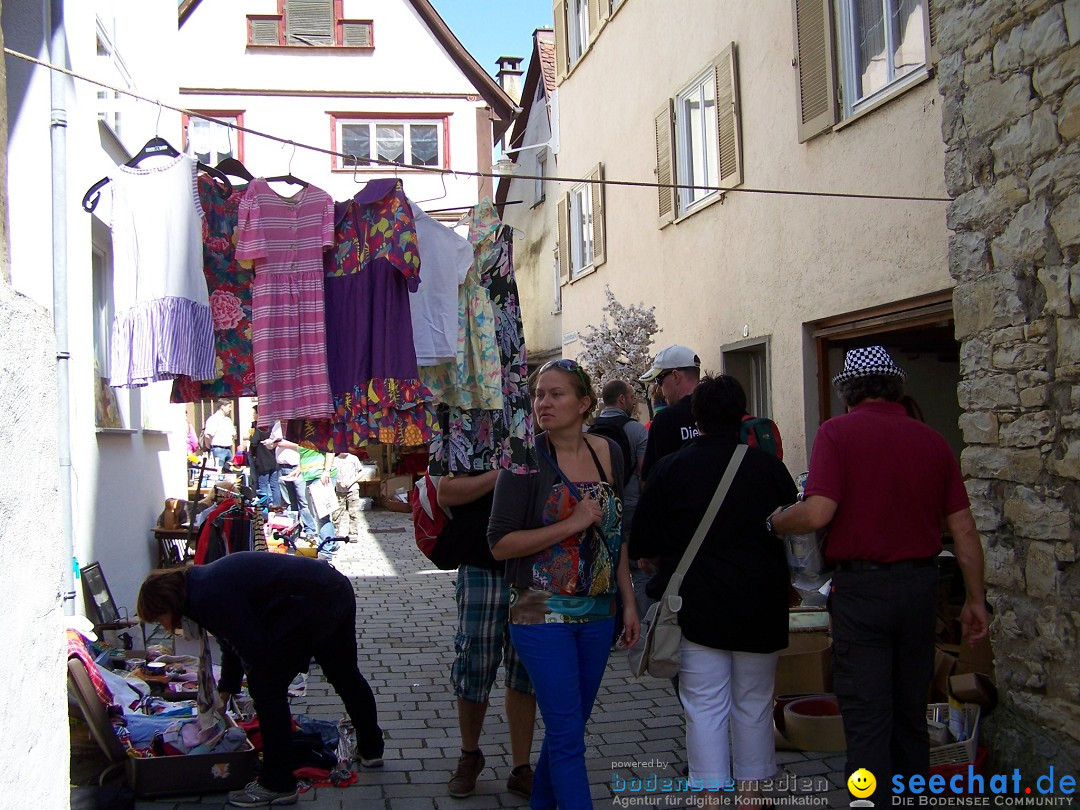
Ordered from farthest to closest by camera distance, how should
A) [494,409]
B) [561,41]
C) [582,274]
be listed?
[561,41], [582,274], [494,409]

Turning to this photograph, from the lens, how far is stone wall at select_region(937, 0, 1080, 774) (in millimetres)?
4070

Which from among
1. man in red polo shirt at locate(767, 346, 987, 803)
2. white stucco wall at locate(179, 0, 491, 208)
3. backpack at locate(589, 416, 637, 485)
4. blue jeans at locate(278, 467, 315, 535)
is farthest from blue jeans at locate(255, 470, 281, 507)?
man in red polo shirt at locate(767, 346, 987, 803)

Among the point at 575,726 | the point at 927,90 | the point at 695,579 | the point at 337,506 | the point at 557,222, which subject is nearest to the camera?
the point at 575,726

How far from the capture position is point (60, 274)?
664 centimetres

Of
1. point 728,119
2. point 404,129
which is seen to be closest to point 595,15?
point 728,119

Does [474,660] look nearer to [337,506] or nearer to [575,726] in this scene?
[575,726]

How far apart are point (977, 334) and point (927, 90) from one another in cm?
254

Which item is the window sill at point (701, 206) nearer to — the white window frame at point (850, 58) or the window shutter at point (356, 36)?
the white window frame at point (850, 58)

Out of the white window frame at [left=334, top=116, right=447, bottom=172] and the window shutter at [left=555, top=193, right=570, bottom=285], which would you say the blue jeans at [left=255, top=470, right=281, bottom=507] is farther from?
the white window frame at [left=334, top=116, right=447, bottom=172]

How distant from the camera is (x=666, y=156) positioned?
11.6 metres

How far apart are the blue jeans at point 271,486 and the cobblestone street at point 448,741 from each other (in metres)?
5.04

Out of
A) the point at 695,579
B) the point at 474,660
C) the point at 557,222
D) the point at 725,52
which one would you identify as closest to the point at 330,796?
the point at 474,660

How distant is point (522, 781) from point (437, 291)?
2.25 metres

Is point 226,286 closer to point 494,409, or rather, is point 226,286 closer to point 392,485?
point 494,409
